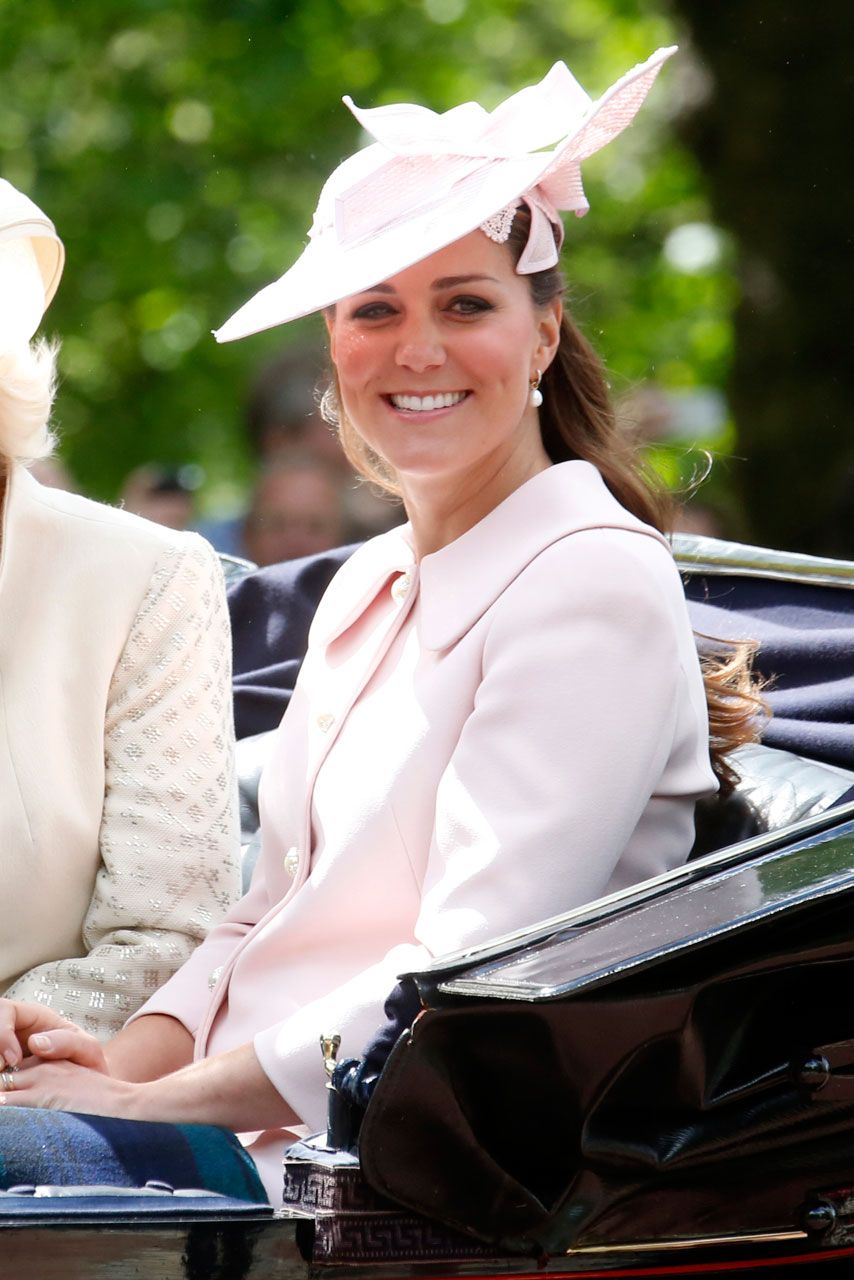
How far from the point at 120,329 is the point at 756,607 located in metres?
8.10

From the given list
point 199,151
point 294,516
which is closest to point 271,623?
point 294,516

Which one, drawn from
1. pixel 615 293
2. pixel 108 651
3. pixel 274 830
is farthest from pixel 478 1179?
pixel 615 293

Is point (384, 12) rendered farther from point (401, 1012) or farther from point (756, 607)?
point (401, 1012)

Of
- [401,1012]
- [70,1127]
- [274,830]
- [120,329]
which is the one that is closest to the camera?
[401,1012]

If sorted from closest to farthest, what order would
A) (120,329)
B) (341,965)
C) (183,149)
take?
(341,965)
(183,149)
(120,329)

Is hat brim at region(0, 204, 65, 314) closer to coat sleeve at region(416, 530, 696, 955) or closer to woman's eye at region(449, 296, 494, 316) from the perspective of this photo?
woman's eye at region(449, 296, 494, 316)

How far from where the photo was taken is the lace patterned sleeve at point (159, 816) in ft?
8.21

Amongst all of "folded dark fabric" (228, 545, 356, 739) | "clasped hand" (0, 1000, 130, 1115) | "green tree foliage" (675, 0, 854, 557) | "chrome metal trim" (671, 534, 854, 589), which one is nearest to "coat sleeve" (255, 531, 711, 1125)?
"clasped hand" (0, 1000, 130, 1115)

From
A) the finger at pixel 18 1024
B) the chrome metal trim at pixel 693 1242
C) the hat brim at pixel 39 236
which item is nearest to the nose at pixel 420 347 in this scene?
the hat brim at pixel 39 236

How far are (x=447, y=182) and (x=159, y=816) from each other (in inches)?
35.5

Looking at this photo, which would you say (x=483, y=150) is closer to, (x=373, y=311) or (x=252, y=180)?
(x=373, y=311)

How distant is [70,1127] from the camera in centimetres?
187

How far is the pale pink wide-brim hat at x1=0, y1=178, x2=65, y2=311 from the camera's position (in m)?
2.53

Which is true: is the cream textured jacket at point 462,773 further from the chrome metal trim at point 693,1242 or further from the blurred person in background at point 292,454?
the blurred person in background at point 292,454
